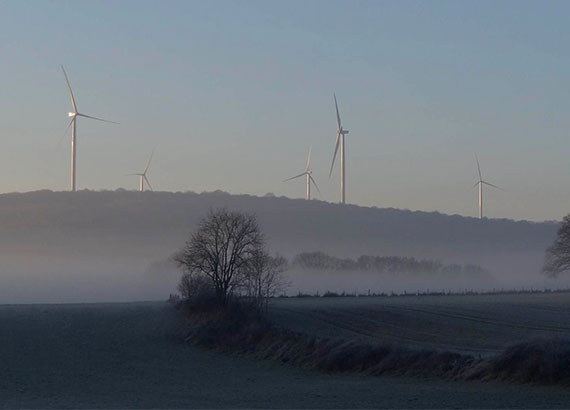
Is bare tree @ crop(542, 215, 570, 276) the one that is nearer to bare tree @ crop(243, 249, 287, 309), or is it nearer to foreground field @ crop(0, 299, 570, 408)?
bare tree @ crop(243, 249, 287, 309)

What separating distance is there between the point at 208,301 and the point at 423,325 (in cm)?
1368

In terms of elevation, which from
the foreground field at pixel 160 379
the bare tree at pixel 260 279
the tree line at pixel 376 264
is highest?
the tree line at pixel 376 264

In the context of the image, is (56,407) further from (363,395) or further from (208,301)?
(208,301)

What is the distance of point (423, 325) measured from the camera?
52094mm

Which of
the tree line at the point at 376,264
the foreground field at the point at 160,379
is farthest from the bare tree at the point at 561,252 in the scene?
the tree line at the point at 376,264

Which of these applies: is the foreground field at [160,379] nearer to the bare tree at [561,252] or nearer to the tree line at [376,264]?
the bare tree at [561,252]

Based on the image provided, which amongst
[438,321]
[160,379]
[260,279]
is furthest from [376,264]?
[160,379]

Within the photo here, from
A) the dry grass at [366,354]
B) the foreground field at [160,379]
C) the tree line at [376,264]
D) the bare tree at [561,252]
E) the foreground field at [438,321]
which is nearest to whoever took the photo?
the foreground field at [160,379]

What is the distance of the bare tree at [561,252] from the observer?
90500 millimetres

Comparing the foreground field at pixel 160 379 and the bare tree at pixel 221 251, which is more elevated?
the bare tree at pixel 221 251

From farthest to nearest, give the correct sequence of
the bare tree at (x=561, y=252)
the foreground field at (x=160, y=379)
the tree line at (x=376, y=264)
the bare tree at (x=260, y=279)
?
1. the tree line at (x=376, y=264)
2. the bare tree at (x=561, y=252)
3. the bare tree at (x=260, y=279)
4. the foreground field at (x=160, y=379)

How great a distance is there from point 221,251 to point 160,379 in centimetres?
2605

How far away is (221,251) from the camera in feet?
201

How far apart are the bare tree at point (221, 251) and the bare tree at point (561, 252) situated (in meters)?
40.8
